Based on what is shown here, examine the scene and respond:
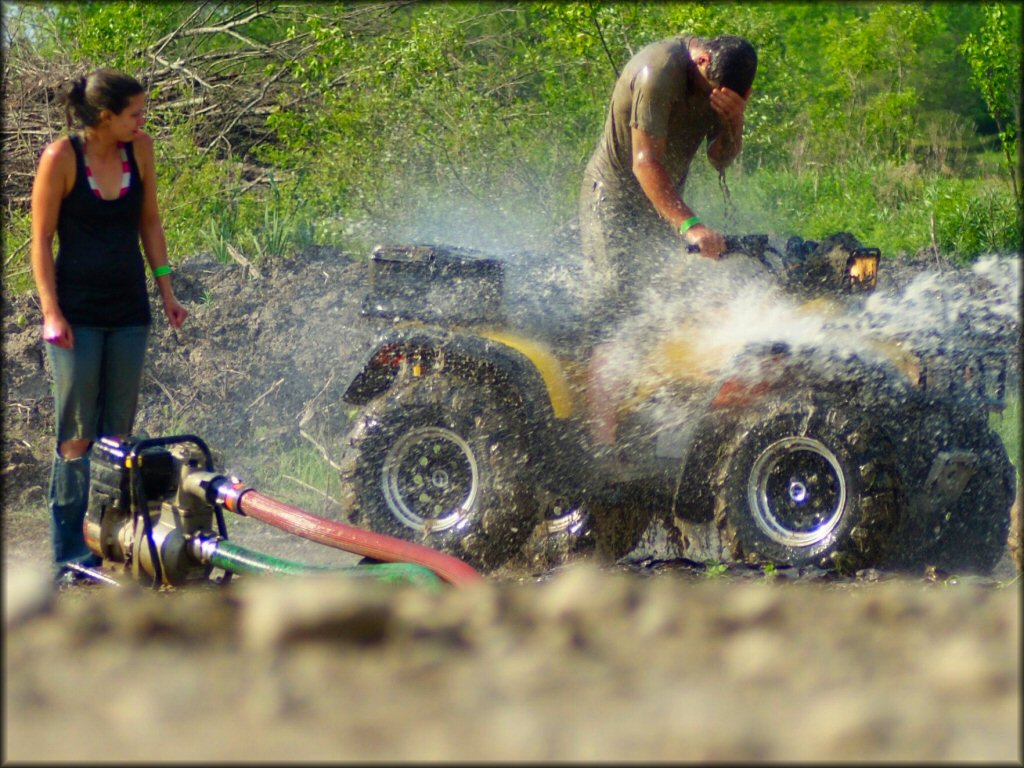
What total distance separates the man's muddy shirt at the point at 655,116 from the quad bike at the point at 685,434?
0.52 meters

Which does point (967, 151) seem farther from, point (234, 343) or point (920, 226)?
point (234, 343)

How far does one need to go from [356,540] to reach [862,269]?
233 cm

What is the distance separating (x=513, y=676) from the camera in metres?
1.89

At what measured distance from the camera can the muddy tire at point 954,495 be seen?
17.4 feet

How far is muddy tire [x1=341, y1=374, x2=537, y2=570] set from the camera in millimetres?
5754

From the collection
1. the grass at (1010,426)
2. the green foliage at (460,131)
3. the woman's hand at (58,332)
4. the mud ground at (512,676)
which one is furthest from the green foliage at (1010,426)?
the mud ground at (512,676)

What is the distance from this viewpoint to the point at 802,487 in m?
5.46

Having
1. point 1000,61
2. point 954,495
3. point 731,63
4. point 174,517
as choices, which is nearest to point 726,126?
point 731,63

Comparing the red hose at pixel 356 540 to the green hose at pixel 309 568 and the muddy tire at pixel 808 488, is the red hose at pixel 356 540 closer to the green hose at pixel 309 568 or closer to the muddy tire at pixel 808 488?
the green hose at pixel 309 568

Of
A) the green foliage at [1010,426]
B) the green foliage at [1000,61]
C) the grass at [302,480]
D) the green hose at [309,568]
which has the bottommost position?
the grass at [302,480]

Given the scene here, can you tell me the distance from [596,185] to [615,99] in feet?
1.21

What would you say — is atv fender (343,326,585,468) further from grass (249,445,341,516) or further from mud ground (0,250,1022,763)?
mud ground (0,250,1022,763)

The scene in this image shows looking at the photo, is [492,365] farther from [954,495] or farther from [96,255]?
[954,495]

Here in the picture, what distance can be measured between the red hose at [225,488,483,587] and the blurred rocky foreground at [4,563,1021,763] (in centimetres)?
190
